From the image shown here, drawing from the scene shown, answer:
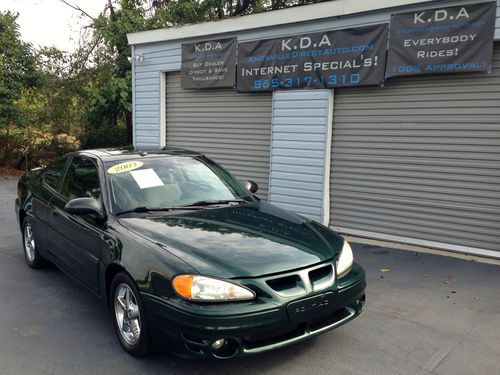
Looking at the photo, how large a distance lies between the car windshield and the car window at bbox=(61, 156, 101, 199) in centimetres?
18

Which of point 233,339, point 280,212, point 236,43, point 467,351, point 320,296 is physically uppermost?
point 236,43

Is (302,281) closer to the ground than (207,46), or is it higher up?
closer to the ground

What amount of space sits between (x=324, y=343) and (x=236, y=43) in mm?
6139

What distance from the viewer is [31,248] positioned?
5516mm

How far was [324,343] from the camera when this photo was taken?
3590mm

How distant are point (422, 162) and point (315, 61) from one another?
2.30m

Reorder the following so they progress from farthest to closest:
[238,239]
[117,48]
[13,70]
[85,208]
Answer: [13,70] → [117,48] → [85,208] → [238,239]

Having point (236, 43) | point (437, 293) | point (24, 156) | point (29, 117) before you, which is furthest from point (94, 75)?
point (437, 293)

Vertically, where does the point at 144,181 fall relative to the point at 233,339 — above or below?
above

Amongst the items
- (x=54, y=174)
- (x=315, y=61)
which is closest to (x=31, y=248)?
(x=54, y=174)

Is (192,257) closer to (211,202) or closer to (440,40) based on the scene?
(211,202)

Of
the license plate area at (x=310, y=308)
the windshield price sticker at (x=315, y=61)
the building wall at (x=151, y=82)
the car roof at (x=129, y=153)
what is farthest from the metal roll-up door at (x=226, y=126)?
the license plate area at (x=310, y=308)

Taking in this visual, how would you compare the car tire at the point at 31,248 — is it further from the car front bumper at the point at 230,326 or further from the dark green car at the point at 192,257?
the car front bumper at the point at 230,326

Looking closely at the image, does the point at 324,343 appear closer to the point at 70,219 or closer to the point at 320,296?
the point at 320,296
